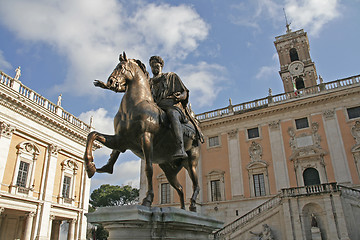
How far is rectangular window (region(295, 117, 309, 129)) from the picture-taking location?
80.4 ft

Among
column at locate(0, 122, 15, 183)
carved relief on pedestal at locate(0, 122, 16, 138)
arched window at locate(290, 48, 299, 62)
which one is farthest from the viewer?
arched window at locate(290, 48, 299, 62)

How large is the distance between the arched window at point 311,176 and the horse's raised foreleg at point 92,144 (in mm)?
22291

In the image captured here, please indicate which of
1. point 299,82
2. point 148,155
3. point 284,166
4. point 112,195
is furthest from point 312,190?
point 112,195

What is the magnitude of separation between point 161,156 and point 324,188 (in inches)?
642

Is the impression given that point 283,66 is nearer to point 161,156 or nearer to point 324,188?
point 324,188

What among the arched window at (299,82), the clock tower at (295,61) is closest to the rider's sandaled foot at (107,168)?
the clock tower at (295,61)

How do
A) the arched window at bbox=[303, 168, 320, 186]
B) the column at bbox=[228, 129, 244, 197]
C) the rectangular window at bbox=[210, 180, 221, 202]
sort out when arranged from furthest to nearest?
1. the rectangular window at bbox=[210, 180, 221, 202]
2. the column at bbox=[228, 129, 244, 197]
3. the arched window at bbox=[303, 168, 320, 186]

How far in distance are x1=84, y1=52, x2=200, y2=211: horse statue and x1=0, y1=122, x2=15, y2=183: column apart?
54.1 feet

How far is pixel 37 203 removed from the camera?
64.1ft

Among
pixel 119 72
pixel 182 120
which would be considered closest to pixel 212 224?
pixel 182 120

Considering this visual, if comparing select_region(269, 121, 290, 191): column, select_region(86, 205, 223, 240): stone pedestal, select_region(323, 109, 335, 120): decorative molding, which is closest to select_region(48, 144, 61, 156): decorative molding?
select_region(269, 121, 290, 191): column

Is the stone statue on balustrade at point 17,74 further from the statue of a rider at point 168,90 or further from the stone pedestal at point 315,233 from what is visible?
the stone pedestal at point 315,233

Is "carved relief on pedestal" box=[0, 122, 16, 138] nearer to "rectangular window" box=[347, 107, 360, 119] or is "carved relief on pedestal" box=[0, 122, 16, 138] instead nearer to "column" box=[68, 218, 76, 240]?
"column" box=[68, 218, 76, 240]

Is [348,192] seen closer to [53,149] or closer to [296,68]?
[53,149]
